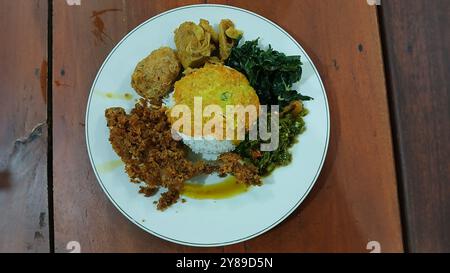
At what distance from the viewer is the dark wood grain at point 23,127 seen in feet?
5.70

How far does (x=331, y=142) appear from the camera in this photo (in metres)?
1.83

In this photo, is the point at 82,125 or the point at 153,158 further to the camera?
the point at 82,125

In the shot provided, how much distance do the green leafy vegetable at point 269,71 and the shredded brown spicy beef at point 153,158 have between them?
0.31 m

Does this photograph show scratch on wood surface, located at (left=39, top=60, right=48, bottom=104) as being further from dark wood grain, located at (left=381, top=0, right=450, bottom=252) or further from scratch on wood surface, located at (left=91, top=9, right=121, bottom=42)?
dark wood grain, located at (left=381, top=0, right=450, bottom=252)

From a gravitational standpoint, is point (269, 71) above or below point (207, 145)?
above

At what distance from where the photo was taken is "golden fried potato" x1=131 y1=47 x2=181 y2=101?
1.76 m

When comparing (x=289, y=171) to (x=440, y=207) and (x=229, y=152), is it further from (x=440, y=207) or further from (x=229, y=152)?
(x=440, y=207)

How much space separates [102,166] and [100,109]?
23 centimetres

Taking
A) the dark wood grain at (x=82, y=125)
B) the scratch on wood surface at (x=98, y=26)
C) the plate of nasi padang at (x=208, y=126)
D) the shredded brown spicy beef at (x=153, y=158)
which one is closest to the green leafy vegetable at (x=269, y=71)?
the plate of nasi padang at (x=208, y=126)

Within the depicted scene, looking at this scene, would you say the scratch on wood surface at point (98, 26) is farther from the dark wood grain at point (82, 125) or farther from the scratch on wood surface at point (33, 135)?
the scratch on wood surface at point (33, 135)

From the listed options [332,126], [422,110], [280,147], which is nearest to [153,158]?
[280,147]

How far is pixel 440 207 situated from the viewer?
1716 mm

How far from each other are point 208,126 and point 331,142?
1.70ft

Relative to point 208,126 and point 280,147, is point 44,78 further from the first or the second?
point 280,147
